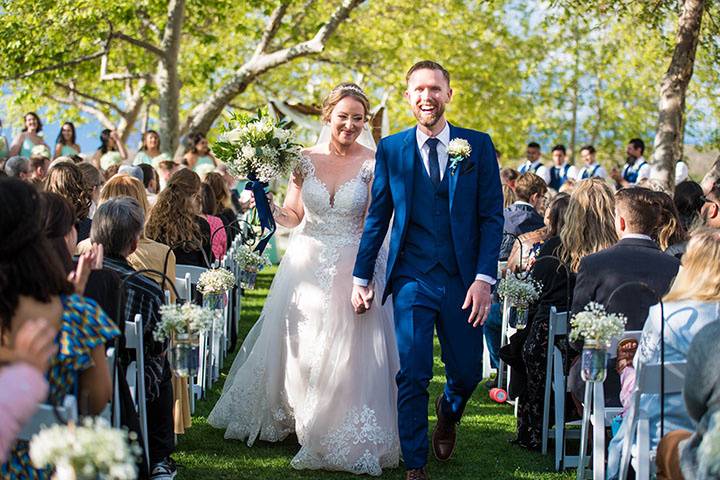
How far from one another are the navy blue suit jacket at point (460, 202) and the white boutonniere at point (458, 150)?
0.05 metres

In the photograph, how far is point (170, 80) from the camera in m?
21.4

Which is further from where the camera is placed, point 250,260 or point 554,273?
point 250,260

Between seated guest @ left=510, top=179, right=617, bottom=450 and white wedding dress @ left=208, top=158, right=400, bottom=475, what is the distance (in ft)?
3.39

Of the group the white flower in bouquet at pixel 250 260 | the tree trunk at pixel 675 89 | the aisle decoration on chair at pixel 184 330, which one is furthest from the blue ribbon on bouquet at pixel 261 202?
the tree trunk at pixel 675 89

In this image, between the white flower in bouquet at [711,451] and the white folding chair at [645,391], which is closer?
the white flower in bouquet at [711,451]

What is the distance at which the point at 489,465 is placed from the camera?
697 centimetres

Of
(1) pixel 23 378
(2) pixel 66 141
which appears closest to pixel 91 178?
(1) pixel 23 378

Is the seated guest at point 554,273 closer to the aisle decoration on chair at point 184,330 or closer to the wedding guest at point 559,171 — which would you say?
the aisle decoration on chair at point 184,330

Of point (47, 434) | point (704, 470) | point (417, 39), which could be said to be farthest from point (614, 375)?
point (417, 39)

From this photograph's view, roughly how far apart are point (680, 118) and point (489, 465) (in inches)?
354

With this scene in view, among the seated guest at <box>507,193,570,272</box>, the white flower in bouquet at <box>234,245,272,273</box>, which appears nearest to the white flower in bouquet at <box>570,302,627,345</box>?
the seated guest at <box>507,193,570,272</box>

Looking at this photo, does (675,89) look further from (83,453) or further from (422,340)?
(83,453)

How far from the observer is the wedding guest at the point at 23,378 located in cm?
324

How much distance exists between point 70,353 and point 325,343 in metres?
3.25
